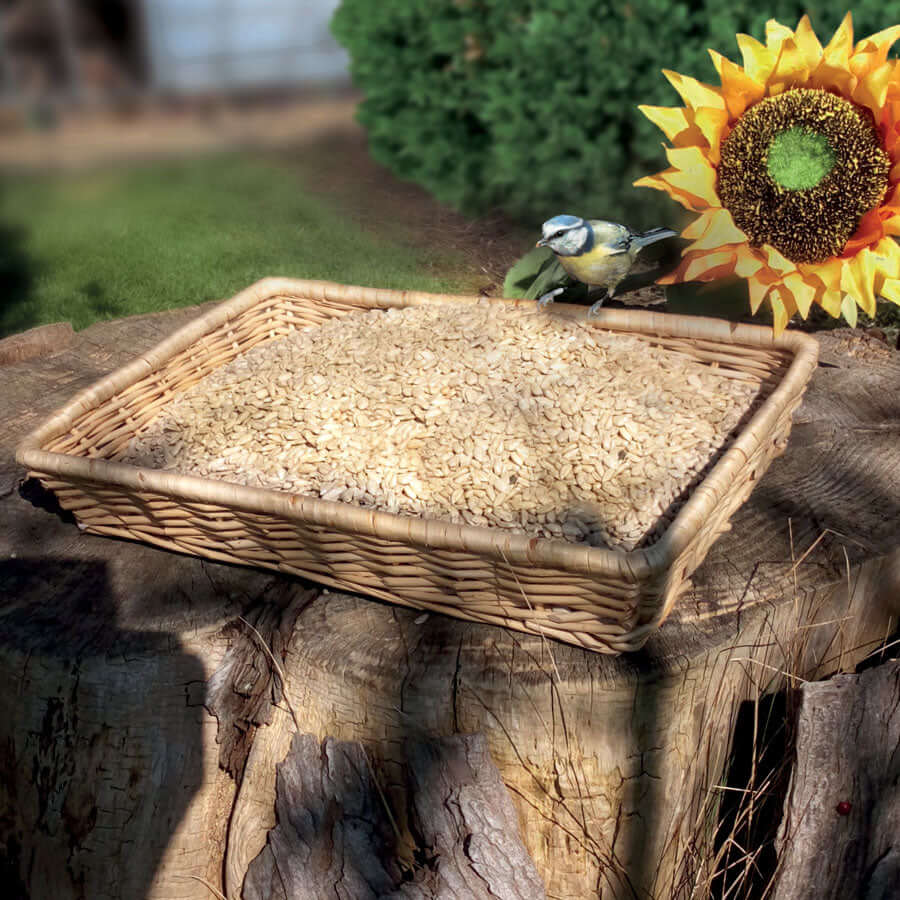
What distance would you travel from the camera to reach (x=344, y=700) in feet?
4.93

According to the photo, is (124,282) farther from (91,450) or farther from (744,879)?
(744,879)

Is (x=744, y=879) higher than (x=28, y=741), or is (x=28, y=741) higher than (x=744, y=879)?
(x=28, y=741)

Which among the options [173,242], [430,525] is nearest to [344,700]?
[430,525]

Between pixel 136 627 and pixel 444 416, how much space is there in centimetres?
62

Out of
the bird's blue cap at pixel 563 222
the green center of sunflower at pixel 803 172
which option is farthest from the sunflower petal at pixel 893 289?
the bird's blue cap at pixel 563 222

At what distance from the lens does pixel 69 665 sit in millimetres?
1550

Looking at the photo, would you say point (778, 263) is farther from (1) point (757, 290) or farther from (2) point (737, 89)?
(2) point (737, 89)

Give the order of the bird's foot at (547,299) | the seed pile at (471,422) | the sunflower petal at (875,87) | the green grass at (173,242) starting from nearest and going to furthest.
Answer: the seed pile at (471,422) < the sunflower petal at (875,87) < the bird's foot at (547,299) < the green grass at (173,242)

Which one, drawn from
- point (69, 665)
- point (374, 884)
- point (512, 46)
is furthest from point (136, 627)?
point (512, 46)

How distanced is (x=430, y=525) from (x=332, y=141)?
4602 millimetres

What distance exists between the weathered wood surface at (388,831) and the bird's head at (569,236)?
974 mm

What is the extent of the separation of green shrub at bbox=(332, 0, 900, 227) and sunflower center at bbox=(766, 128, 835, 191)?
47.7 inches

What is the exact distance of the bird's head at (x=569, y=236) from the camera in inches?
78.2

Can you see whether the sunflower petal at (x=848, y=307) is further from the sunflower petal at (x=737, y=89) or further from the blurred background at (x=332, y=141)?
the blurred background at (x=332, y=141)
